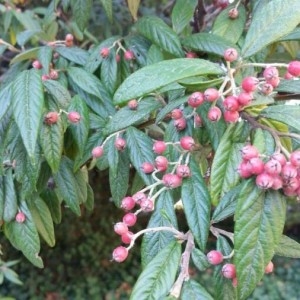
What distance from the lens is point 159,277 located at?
568mm

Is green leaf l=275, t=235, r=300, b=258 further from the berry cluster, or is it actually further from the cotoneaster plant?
the berry cluster

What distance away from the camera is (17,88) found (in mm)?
737

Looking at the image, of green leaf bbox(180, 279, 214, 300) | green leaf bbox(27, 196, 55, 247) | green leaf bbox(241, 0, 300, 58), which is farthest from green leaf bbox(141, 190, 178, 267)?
green leaf bbox(27, 196, 55, 247)

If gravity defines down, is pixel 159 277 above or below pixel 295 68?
below

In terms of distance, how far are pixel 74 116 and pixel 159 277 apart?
35 centimetres

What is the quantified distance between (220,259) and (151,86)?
22 cm

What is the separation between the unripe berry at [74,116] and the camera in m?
0.83

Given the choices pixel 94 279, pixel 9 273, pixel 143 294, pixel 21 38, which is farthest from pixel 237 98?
pixel 94 279

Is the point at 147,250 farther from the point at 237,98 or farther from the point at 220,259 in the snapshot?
the point at 237,98

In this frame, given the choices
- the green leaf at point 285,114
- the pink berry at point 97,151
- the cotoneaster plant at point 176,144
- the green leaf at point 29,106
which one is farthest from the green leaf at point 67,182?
the green leaf at point 285,114

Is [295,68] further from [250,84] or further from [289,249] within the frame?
[289,249]

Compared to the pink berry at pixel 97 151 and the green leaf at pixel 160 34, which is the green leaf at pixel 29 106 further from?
the green leaf at pixel 160 34

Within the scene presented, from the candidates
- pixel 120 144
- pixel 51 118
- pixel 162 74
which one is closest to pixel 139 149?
pixel 120 144

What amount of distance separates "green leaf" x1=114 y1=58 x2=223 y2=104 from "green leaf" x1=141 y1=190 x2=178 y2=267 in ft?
0.54
